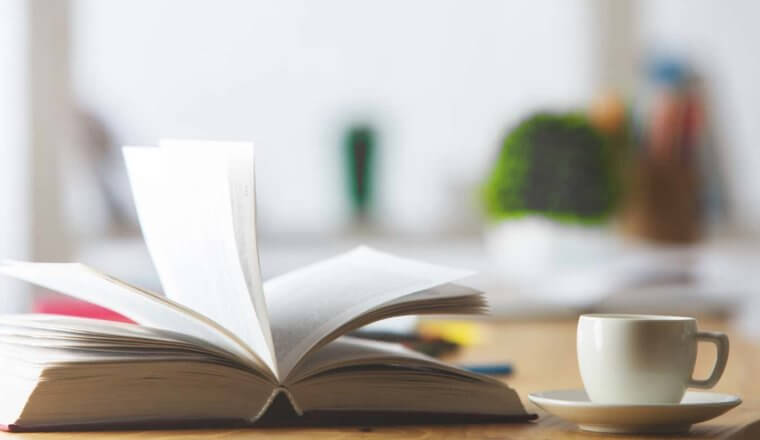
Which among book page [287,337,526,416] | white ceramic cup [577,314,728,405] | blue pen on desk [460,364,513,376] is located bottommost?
blue pen on desk [460,364,513,376]

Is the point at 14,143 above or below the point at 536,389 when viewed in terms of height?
above

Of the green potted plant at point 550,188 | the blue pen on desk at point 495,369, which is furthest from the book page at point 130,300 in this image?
the green potted plant at point 550,188

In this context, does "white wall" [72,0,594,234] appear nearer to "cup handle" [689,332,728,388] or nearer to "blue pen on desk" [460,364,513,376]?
"blue pen on desk" [460,364,513,376]

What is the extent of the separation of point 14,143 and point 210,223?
2.25 metres

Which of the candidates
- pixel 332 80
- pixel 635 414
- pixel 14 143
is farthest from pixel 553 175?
pixel 635 414

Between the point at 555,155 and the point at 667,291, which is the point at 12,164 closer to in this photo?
the point at 555,155

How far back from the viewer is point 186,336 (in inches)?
29.5

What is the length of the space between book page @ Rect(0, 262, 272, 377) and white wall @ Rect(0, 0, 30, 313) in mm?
2043

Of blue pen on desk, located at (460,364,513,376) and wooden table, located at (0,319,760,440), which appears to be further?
blue pen on desk, located at (460,364,513,376)

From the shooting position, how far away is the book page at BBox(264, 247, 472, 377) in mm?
744

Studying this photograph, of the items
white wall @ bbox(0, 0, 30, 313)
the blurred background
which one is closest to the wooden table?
the blurred background

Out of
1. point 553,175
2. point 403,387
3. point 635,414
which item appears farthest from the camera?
point 553,175

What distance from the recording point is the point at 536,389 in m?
0.96

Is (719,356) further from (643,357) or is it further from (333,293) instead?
(333,293)
